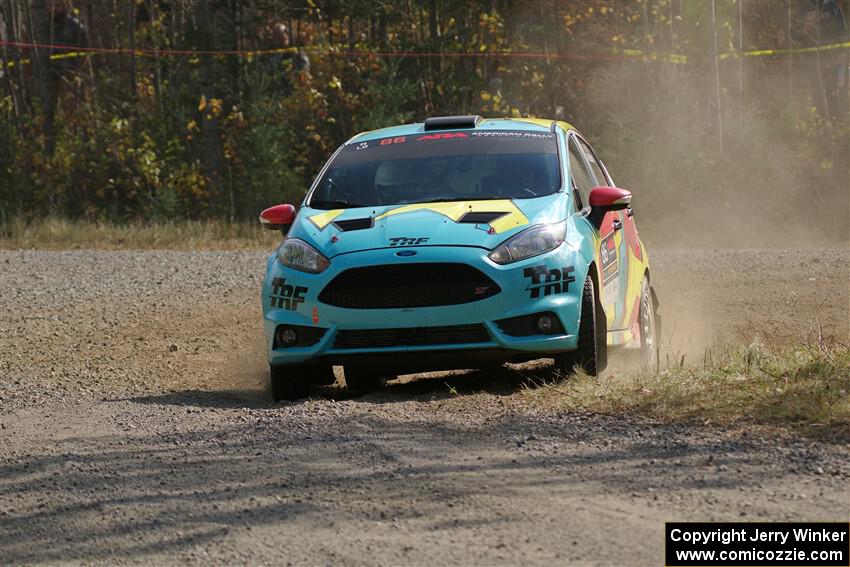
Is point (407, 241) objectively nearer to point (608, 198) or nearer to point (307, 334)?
point (307, 334)

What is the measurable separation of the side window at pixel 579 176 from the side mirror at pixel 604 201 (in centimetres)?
10

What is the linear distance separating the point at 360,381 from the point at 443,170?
4.94ft

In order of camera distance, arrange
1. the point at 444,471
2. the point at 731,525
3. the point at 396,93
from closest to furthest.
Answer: the point at 731,525
the point at 444,471
the point at 396,93

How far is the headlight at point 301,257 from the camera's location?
7809mm

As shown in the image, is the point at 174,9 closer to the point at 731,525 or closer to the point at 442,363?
the point at 442,363

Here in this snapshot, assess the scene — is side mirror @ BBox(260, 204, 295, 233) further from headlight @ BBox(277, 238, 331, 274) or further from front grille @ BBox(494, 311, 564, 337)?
front grille @ BBox(494, 311, 564, 337)

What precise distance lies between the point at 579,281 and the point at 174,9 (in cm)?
2140

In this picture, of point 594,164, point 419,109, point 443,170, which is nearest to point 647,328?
point 594,164

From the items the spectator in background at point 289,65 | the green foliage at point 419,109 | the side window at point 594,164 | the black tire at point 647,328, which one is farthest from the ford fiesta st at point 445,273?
the spectator in background at point 289,65

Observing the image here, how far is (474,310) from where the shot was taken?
754 centimetres

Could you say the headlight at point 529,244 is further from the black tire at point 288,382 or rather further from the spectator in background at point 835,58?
the spectator in background at point 835,58

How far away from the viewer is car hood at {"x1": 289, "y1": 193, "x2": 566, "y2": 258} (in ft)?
25.2

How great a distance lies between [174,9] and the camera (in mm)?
27422

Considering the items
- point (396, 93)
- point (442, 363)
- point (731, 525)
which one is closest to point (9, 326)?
point (442, 363)
